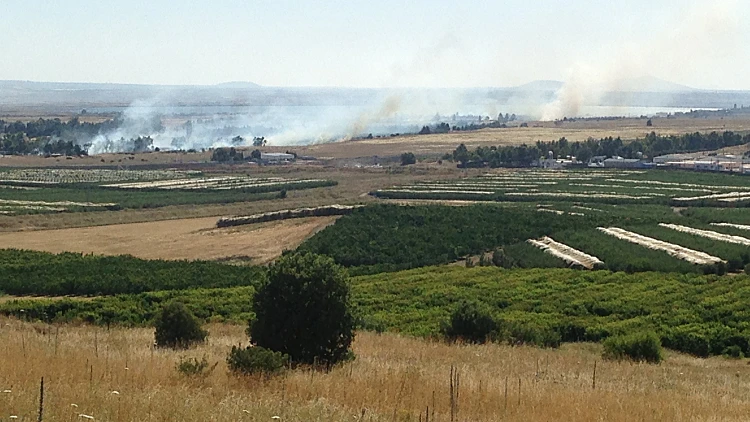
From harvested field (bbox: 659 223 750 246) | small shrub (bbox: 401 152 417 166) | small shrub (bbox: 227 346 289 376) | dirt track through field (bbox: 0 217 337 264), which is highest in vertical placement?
small shrub (bbox: 227 346 289 376)

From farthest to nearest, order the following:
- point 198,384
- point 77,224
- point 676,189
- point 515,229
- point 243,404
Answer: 1. point 676,189
2. point 77,224
3. point 515,229
4. point 198,384
5. point 243,404

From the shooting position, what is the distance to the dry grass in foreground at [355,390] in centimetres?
870

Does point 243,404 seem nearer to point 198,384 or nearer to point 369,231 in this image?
point 198,384

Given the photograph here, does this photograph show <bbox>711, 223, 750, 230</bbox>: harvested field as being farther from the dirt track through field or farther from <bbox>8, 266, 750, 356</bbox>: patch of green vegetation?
the dirt track through field

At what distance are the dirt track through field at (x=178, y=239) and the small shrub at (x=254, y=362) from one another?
30.6m

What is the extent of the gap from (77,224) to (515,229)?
24735mm

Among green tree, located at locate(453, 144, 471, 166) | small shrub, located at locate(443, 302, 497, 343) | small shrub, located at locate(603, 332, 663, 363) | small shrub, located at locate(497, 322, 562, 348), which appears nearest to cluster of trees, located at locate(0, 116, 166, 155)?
green tree, located at locate(453, 144, 471, 166)

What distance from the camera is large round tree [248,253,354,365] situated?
14812 millimetres

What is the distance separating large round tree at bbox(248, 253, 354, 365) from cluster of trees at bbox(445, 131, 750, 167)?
7752cm

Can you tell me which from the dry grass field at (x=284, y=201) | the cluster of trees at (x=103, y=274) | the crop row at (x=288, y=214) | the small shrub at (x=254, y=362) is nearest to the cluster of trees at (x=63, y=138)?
the dry grass field at (x=284, y=201)

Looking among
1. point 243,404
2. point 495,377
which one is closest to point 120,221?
point 495,377

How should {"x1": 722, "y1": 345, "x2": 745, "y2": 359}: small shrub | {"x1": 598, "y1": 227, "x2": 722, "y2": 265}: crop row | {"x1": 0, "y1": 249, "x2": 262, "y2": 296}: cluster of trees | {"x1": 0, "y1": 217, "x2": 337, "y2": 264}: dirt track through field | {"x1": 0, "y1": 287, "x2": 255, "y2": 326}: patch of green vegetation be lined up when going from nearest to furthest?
{"x1": 722, "y1": 345, "x2": 745, "y2": 359}: small shrub < {"x1": 0, "y1": 287, "x2": 255, "y2": 326}: patch of green vegetation < {"x1": 0, "y1": 249, "x2": 262, "y2": 296}: cluster of trees < {"x1": 598, "y1": 227, "x2": 722, "y2": 265}: crop row < {"x1": 0, "y1": 217, "x2": 337, "y2": 264}: dirt track through field

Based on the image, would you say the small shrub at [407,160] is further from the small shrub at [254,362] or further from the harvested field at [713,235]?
the small shrub at [254,362]

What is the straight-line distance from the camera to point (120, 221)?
187 feet
